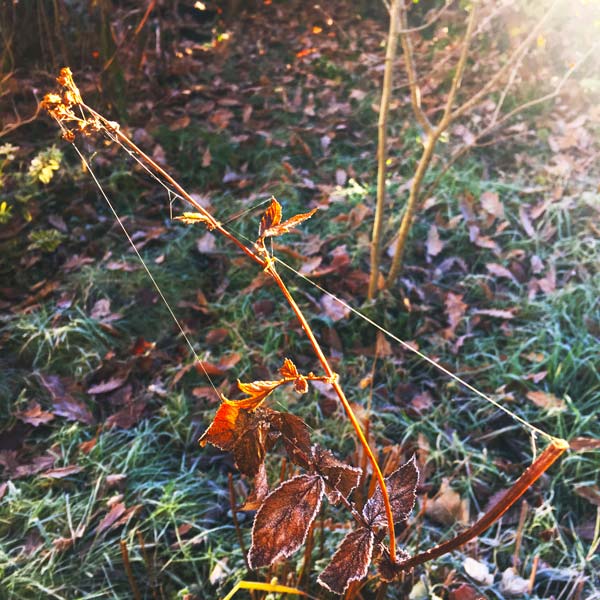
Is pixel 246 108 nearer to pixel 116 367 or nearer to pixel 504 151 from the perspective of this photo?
pixel 504 151

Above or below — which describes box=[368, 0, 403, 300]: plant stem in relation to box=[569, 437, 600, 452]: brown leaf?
above

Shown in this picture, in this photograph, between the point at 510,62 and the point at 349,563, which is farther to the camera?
the point at 510,62

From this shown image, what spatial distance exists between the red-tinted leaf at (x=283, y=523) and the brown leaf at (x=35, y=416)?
1.46 m

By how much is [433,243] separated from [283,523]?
2007 mm

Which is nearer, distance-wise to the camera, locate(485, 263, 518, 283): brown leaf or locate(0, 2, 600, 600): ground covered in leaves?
locate(0, 2, 600, 600): ground covered in leaves

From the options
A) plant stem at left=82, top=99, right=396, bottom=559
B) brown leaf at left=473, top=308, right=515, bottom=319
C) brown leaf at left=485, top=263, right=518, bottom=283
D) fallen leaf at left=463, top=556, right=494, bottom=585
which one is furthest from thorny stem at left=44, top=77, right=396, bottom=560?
brown leaf at left=485, top=263, right=518, bottom=283

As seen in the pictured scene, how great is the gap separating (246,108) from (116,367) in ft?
6.84

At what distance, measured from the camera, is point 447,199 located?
2699 mm

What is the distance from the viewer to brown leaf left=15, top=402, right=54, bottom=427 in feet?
6.05

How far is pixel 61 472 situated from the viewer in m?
1.68

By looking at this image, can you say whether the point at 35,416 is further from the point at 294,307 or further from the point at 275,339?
the point at 294,307

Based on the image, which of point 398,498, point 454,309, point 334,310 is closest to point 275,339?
point 334,310

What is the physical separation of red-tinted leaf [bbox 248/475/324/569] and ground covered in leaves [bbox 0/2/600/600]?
45 cm

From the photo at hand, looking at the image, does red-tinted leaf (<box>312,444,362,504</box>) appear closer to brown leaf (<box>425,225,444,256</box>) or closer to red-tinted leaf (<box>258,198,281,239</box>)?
red-tinted leaf (<box>258,198,281,239</box>)
